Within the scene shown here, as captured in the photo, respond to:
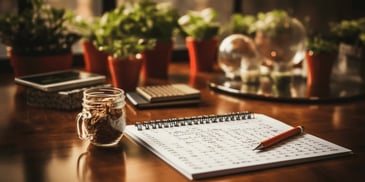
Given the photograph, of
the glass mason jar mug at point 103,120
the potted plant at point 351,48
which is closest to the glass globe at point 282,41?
the potted plant at point 351,48

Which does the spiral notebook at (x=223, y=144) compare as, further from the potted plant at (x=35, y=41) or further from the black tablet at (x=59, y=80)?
Result: the potted plant at (x=35, y=41)

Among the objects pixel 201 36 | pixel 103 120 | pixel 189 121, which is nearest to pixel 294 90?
pixel 201 36

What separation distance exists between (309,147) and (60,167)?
511 mm

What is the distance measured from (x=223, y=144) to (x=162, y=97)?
420mm

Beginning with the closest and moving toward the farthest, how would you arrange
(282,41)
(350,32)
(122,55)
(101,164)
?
(101,164) < (122,55) < (282,41) < (350,32)

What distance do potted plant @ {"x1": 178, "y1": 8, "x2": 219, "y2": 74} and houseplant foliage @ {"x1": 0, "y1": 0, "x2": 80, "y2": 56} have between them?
17.7 inches

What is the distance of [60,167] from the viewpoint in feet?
3.27

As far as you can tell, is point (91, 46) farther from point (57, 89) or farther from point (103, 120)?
point (103, 120)

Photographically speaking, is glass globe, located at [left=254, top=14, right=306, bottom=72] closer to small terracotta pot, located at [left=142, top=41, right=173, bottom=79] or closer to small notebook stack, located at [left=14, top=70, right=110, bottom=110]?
small terracotta pot, located at [left=142, top=41, right=173, bottom=79]

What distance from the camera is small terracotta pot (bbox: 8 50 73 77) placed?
172 centimetres

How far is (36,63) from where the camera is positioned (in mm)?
1725

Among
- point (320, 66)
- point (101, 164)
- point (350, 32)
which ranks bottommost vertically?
point (101, 164)

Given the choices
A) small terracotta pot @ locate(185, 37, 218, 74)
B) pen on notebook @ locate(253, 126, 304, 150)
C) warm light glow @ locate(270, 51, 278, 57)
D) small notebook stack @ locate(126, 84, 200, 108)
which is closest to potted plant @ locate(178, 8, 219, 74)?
small terracotta pot @ locate(185, 37, 218, 74)

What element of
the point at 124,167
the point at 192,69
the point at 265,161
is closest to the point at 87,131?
the point at 124,167
